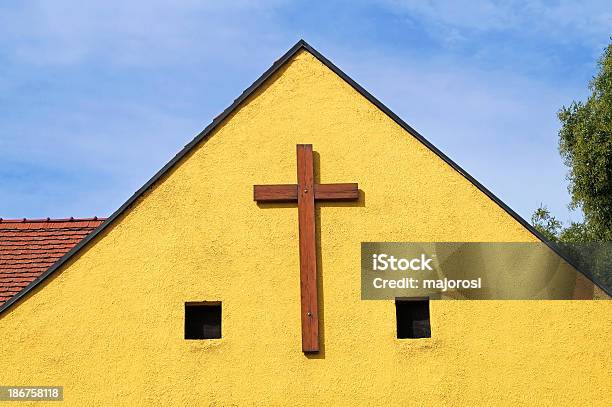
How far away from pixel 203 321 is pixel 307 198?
235 cm

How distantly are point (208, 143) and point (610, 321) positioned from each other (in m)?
6.29

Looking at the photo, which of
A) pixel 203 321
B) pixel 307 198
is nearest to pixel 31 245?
pixel 203 321

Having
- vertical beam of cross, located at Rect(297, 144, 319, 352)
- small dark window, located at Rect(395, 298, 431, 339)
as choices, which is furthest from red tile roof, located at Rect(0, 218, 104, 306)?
small dark window, located at Rect(395, 298, 431, 339)

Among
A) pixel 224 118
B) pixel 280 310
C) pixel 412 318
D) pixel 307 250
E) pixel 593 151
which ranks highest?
pixel 593 151

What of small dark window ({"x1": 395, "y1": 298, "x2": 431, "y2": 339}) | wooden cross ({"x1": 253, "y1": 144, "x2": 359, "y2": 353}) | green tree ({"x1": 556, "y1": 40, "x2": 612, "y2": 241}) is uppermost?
green tree ({"x1": 556, "y1": 40, "x2": 612, "y2": 241})

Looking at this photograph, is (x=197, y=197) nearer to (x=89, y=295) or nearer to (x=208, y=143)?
(x=208, y=143)

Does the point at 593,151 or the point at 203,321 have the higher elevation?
the point at 593,151

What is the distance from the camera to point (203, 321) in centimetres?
1182

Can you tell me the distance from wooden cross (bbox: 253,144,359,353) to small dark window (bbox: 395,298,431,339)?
1267 mm

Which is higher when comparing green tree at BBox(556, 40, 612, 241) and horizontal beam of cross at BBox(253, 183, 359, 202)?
green tree at BBox(556, 40, 612, 241)

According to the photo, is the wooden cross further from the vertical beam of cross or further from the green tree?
the green tree

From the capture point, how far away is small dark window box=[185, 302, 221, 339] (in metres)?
11.8

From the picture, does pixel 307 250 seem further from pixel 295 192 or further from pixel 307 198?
pixel 295 192

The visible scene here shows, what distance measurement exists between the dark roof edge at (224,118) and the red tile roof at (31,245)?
2552 millimetres
